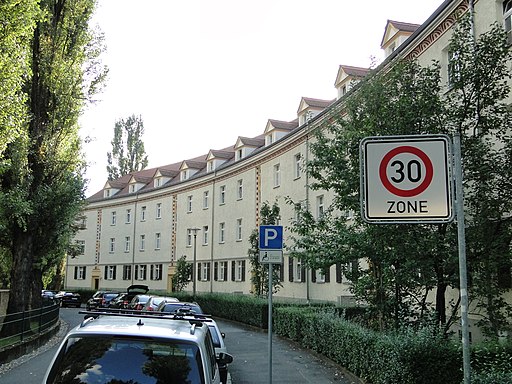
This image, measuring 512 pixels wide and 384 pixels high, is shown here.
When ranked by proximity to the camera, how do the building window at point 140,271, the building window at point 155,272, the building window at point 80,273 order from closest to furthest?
the building window at point 155,272 < the building window at point 140,271 < the building window at point 80,273

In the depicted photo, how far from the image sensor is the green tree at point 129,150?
71125mm

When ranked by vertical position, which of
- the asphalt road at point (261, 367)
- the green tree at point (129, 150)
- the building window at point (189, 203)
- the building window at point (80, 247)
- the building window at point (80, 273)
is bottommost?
the asphalt road at point (261, 367)

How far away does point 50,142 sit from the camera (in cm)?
2117

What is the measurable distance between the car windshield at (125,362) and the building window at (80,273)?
65617mm

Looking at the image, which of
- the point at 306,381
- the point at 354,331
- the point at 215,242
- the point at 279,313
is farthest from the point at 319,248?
the point at 215,242

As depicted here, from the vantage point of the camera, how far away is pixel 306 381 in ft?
39.7

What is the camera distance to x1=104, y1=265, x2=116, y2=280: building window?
62969 millimetres

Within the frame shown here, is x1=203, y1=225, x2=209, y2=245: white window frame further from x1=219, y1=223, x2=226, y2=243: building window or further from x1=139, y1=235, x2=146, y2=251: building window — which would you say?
x1=139, y1=235, x2=146, y2=251: building window

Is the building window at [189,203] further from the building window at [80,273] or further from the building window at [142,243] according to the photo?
the building window at [80,273]

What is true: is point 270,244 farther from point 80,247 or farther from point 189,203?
point 80,247

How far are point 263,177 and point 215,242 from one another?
9.37 m

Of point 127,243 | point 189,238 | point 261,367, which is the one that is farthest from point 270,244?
point 127,243

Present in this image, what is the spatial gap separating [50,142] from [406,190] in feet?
63.8

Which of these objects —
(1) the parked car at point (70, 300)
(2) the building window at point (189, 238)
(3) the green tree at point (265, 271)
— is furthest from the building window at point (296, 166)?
(1) the parked car at point (70, 300)
